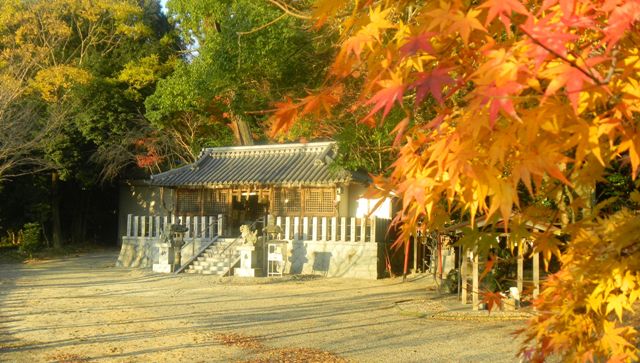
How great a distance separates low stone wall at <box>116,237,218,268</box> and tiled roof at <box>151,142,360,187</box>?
2292mm

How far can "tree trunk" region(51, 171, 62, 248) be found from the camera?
26812 millimetres

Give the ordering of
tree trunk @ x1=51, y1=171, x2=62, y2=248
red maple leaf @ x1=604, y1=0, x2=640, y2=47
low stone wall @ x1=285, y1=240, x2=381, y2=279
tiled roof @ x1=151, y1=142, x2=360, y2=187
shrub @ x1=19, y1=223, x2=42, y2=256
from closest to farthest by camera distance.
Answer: red maple leaf @ x1=604, y1=0, x2=640, y2=47 → low stone wall @ x1=285, y1=240, x2=381, y2=279 → tiled roof @ x1=151, y1=142, x2=360, y2=187 → shrub @ x1=19, y1=223, x2=42, y2=256 → tree trunk @ x1=51, y1=171, x2=62, y2=248

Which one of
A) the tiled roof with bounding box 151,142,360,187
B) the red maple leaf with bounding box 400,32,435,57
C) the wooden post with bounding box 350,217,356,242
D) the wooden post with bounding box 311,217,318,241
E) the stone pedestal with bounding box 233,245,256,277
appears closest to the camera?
the red maple leaf with bounding box 400,32,435,57

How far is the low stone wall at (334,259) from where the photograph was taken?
55.3 ft

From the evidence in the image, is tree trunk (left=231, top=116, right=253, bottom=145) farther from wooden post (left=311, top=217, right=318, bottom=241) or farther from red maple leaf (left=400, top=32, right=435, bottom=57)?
red maple leaf (left=400, top=32, right=435, bottom=57)

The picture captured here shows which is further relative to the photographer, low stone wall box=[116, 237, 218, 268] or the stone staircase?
low stone wall box=[116, 237, 218, 268]

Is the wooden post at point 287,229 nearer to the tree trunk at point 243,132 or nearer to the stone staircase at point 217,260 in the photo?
the stone staircase at point 217,260

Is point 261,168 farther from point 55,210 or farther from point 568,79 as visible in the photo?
point 568,79

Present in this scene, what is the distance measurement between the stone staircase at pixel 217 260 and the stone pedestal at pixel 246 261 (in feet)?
1.88

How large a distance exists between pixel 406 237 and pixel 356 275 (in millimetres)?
14596

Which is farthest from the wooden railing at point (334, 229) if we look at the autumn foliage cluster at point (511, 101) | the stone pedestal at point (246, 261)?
the autumn foliage cluster at point (511, 101)

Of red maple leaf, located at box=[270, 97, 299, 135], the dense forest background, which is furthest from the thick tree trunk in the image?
red maple leaf, located at box=[270, 97, 299, 135]

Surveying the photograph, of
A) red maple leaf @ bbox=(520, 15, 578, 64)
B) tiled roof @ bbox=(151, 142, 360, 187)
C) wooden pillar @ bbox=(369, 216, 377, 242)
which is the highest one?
tiled roof @ bbox=(151, 142, 360, 187)

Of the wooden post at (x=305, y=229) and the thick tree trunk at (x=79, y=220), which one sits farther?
the thick tree trunk at (x=79, y=220)
